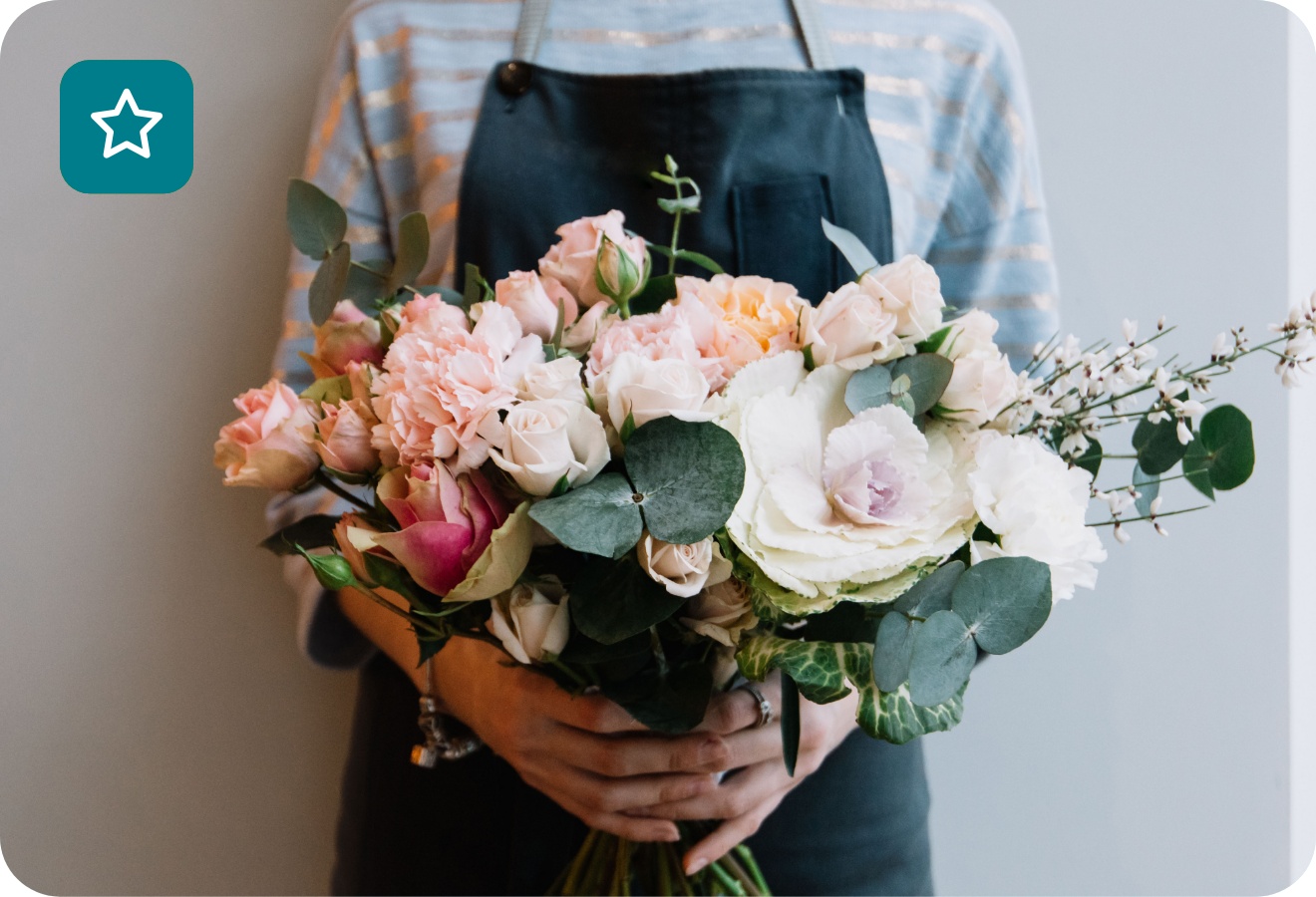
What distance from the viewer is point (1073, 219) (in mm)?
873

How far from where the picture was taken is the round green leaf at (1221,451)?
1.37ft

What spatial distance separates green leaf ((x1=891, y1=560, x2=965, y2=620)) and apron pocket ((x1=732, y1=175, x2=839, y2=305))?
36 centimetres

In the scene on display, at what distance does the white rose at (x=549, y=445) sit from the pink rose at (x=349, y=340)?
0.38 feet

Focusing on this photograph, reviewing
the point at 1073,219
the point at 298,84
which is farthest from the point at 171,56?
the point at 1073,219

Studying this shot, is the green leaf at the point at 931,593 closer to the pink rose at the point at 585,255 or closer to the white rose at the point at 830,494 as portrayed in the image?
the white rose at the point at 830,494

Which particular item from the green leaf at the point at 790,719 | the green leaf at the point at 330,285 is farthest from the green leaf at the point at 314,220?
the green leaf at the point at 790,719

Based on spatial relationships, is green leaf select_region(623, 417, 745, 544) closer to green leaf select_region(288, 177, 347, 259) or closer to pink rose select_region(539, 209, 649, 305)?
pink rose select_region(539, 209, 649, 305)

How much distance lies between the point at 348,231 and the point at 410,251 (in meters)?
0.29

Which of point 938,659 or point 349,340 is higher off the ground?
point 349,340

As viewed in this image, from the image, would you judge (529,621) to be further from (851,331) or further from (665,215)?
(665,215)

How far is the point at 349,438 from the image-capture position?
0.38m

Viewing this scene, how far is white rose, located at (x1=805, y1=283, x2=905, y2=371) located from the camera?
372 mm

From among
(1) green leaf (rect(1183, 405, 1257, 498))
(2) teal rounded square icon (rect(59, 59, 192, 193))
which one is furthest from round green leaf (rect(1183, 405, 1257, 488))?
(2) teal rounded square icon (rect(59, 59, 192, 193))

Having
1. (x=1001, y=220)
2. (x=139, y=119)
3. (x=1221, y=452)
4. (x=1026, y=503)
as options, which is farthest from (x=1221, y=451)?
(x=139, y=119)
